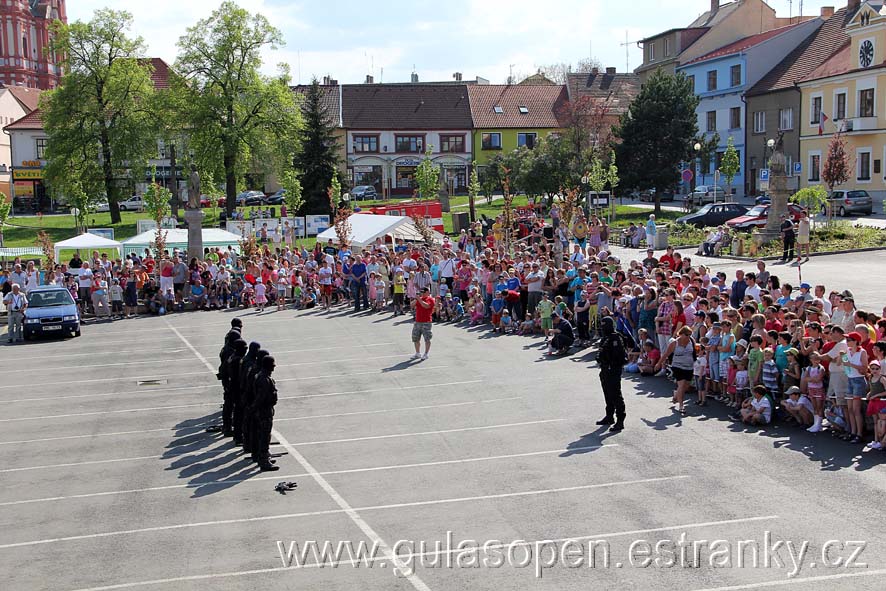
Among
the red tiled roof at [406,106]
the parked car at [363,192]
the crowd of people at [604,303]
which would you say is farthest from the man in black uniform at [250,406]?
the red tiled roof at [406,106]

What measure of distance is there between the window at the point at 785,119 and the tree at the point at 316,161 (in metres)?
28.1

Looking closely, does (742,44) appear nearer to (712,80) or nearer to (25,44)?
(712,80)

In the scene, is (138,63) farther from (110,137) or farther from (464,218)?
(464,218)

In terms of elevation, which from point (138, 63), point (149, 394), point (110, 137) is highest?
point (138, 63)

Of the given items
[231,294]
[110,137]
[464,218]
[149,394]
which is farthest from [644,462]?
[110,137]

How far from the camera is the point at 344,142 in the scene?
8512 centimetres

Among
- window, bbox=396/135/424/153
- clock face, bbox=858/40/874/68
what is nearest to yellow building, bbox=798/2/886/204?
clock face, bbox=858/40/874/68

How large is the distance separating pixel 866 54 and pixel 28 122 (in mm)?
66554

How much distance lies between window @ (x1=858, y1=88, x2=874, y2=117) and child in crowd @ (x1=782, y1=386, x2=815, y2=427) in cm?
4379

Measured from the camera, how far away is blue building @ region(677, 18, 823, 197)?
63.9 metres

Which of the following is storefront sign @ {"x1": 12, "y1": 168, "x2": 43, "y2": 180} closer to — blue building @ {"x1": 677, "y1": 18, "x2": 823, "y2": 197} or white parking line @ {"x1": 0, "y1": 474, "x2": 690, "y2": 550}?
blue building @ {"x1": 677, "y1": 18, "x2": 823, "y2": 197}

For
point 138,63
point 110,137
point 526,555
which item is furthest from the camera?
point 138,63

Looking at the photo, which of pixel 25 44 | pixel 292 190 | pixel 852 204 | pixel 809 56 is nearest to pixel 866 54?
pixel 809 56

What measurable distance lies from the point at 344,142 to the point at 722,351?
235 feet
